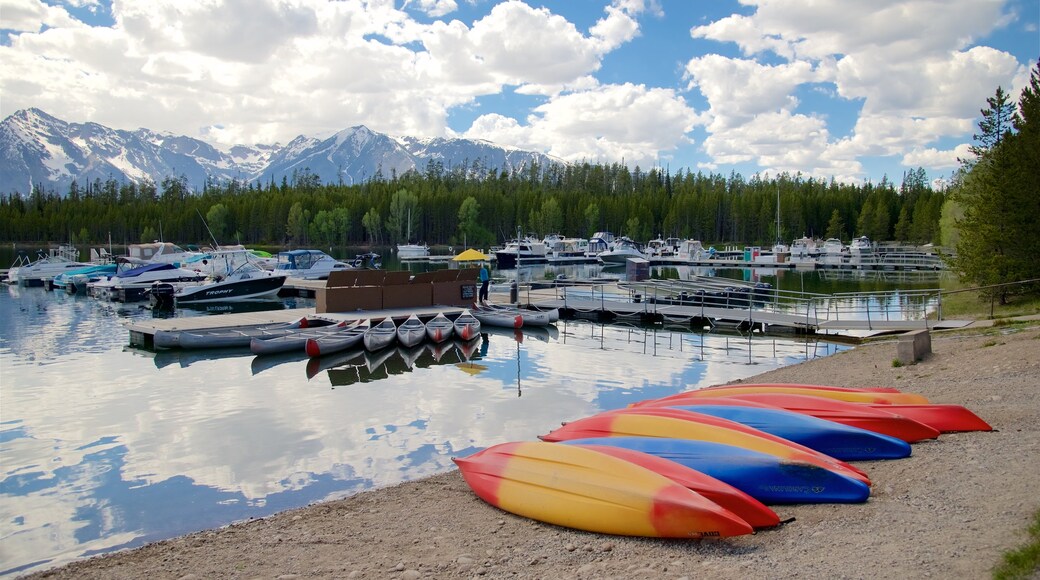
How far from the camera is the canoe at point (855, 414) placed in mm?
10789

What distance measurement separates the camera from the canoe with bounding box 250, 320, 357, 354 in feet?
85.6

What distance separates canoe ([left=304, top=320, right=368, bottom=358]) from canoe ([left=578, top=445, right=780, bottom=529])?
60.1 feet

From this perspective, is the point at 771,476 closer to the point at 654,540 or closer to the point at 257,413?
the point at 654,540

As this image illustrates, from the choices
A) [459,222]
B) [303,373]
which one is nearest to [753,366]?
[303,373]

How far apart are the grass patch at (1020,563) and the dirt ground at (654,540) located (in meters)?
0.16

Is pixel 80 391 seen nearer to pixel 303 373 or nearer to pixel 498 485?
pixel 303 373

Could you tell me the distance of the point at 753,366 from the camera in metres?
23.3

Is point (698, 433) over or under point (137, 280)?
under

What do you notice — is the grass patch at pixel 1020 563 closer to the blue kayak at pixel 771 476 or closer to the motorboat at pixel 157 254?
the blue kayak at pixel 771 476

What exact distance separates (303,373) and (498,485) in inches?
583

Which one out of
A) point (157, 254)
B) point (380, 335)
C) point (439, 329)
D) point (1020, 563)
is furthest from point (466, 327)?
point (157, 254)

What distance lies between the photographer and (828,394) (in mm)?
12906

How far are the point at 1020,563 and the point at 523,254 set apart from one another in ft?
288

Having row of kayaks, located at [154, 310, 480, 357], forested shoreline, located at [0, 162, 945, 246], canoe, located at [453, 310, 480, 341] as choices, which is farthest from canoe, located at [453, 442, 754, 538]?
forested shoreline, located at [0, 162, 945, 246]
